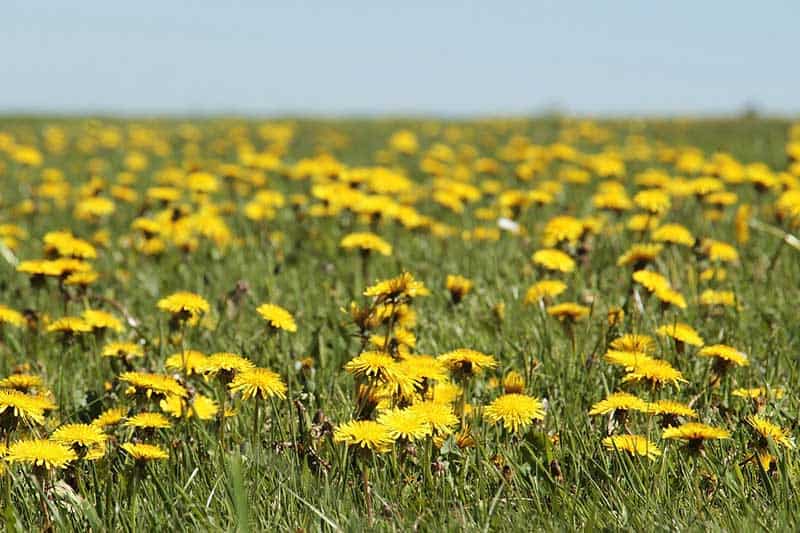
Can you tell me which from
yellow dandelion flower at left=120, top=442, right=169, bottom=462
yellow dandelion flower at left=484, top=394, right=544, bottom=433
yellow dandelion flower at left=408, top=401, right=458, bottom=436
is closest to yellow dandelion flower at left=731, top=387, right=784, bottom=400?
yellow dandelion flower at left=484, top=394, right=544, bottom=433

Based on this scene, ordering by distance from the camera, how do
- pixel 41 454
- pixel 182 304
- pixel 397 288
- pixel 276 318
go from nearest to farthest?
pixel 41 454
pixel 397 288
pixel 276 318
pixel 182 304

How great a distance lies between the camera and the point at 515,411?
1.92 metres

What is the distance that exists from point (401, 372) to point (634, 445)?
50cm

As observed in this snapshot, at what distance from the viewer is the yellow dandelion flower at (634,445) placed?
5.99 ft

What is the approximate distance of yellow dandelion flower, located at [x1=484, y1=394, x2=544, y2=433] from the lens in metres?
1.90

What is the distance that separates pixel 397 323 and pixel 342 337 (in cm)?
25

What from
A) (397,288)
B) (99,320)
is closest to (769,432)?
(397,288)

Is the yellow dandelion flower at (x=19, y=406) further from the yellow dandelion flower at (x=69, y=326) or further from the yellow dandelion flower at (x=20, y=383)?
the yellow dandelion flower at (x=69, y=326)

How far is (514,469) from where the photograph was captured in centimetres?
188

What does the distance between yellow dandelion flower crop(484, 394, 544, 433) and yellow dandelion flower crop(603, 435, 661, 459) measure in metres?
0.16

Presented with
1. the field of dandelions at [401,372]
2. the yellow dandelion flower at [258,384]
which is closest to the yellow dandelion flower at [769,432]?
the field of dandelions at [401,372]

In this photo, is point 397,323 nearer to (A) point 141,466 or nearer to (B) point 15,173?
(A) point 141,466

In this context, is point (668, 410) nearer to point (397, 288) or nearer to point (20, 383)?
point (397, 288)

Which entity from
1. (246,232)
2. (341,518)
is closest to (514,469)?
(341,518)
